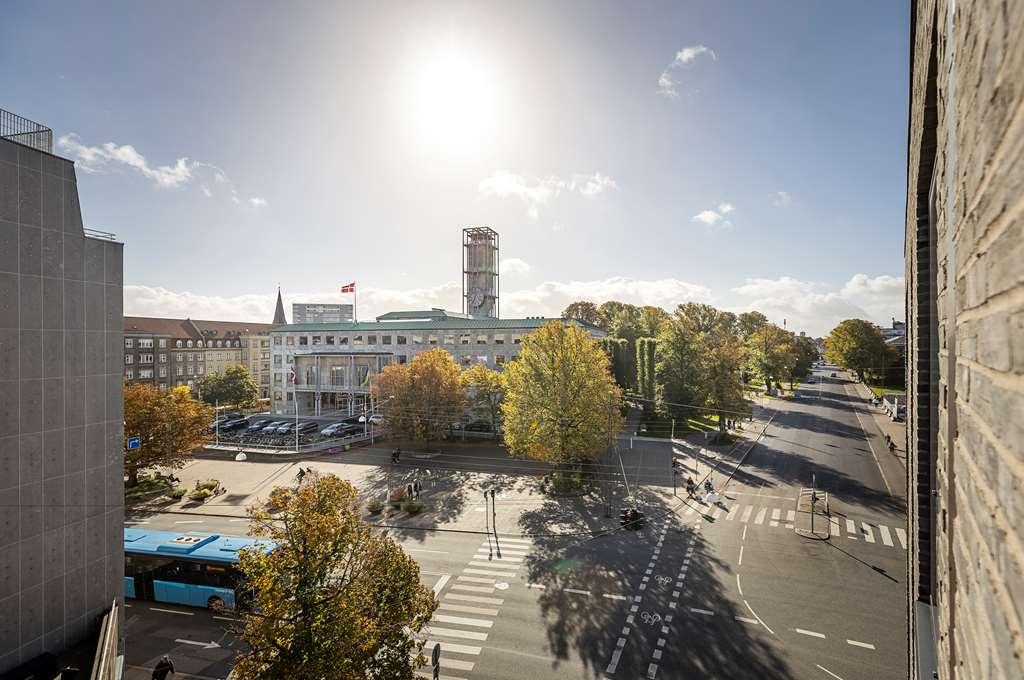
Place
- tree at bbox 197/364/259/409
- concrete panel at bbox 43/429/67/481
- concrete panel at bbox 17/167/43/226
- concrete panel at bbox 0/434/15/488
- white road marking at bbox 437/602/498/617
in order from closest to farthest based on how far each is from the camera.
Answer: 1. concrete panel at bbox 0/434/15/488
2. concrete panel at bbox 17/167/43/226
3. concrete panel at bbox 43/429/67/481
4. white road marking at bbox 437/602/498/617
5. tree at bbox 197/364/259/409

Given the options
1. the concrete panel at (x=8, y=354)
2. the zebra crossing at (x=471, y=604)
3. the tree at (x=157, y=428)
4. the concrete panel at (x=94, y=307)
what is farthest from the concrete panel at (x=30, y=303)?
the tree at (x=157, y=428)

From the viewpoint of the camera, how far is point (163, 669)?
1570 centimetres

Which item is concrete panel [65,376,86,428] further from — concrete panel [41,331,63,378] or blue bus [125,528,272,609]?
blue bus [125,528,272,609]

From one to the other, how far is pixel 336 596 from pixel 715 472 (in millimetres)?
32113

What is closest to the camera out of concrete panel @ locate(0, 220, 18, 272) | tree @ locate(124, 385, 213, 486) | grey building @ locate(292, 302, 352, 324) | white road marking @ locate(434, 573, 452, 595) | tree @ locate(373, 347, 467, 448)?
concrete panel @ locate(0, 220, 18, 272)

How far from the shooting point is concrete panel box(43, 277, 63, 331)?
48.1ft

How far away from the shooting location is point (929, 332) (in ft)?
19.7

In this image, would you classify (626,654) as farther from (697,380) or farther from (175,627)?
(697,380)

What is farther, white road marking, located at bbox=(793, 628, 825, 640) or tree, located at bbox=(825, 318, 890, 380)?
tree, located at bbox=(825, 318, 890, 380)

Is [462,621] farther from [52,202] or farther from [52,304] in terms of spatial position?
[52,202]

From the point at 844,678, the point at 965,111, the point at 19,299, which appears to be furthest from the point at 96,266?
the point at 844,678

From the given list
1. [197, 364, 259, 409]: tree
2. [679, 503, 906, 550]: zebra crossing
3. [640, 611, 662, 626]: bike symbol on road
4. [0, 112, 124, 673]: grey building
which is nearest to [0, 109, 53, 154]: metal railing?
[0, 112, 124, 673]: grey building

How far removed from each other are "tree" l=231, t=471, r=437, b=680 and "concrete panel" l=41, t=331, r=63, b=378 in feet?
28.0

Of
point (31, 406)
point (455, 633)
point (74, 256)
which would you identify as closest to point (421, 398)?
point (455, 633)
